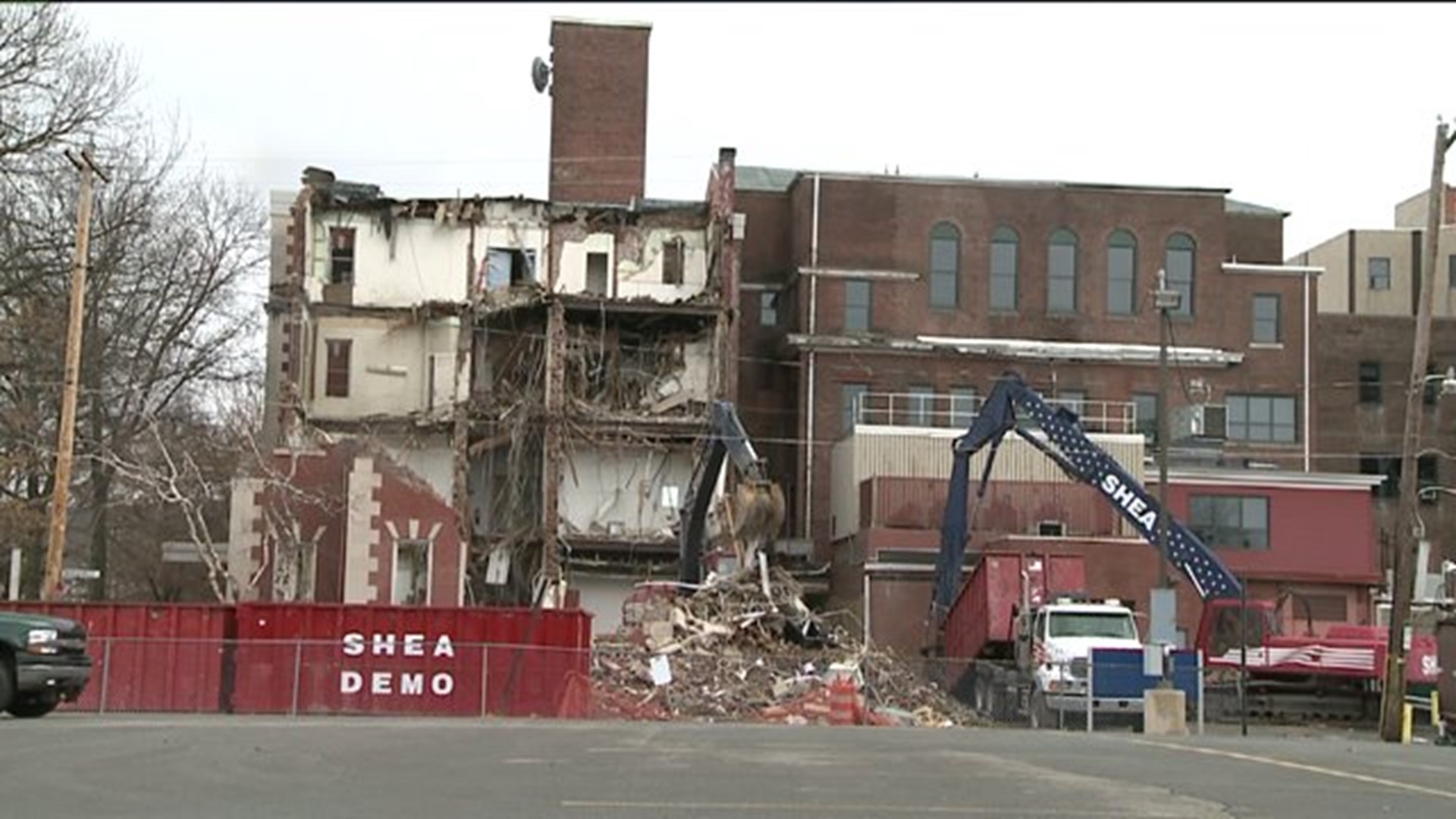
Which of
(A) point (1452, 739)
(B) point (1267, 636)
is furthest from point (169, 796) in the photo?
(B) point (1267, 636)

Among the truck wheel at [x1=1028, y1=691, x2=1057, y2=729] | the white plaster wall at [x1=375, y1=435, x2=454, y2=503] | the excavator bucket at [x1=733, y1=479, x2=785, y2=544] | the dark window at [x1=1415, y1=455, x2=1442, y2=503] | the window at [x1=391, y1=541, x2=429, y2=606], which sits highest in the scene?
the dark window at [x1=1415, y1=455, x2=1442, y2=503]

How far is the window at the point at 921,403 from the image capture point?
67625mm

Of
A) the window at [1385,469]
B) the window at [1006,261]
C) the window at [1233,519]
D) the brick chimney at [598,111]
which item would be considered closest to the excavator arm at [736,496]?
the brick chimney at [598,111]

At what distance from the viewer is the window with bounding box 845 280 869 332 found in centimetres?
6831

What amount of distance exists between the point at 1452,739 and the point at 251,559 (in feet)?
100

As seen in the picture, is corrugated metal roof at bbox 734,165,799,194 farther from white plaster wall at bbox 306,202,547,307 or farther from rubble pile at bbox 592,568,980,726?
rubble pile at bbox 592,568,980,726

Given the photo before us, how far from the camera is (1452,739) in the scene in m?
36.0

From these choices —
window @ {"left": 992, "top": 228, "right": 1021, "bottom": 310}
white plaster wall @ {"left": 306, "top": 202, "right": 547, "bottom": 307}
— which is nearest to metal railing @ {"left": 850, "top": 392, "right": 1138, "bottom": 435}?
window @ {"left": 992, "top": 228, "right": 1021, "bottom": 310}

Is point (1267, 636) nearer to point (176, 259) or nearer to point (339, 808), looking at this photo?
point (176, 259)

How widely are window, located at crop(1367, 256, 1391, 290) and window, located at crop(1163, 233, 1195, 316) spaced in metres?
24.5

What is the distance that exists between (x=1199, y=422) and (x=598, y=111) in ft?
76.8

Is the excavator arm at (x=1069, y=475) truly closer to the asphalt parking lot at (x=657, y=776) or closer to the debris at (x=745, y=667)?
the debris at (x=745, y=667)

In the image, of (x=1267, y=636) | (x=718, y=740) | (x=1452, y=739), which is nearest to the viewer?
(x=718, y=740)

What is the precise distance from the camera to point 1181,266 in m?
70.5
